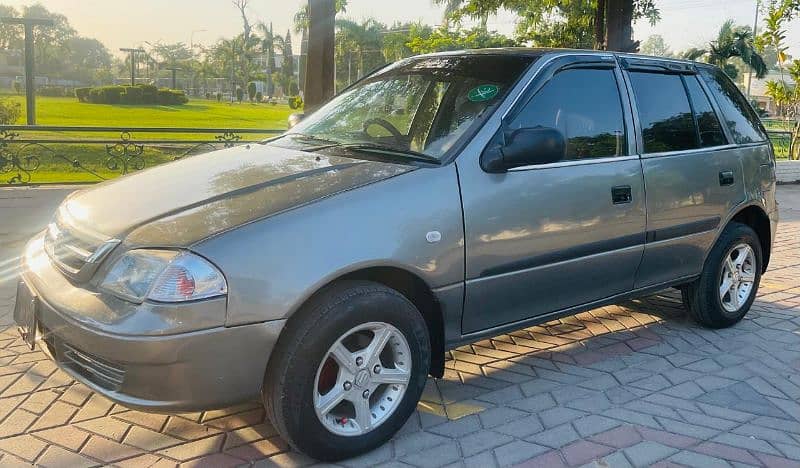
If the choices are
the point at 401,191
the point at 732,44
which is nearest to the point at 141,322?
the point at 401,191

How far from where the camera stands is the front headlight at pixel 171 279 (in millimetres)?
2508

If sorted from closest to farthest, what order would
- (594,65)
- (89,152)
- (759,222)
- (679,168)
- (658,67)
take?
(594,65) < (679,168) < (658,67) < (759,222) < (89,152)

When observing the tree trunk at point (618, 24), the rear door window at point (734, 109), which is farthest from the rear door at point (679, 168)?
the tree trunk at point (618, 24)

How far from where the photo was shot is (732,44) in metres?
37.2

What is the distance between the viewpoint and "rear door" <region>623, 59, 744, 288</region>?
414 centimetres

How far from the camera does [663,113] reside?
433 cm

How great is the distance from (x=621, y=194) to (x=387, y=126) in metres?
1.38

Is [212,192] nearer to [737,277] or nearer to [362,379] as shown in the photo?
[362,379]

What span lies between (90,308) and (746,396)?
134 inches

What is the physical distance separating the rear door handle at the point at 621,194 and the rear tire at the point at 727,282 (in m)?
1.20

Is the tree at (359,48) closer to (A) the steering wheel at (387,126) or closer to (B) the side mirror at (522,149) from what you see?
(A) the steering wheel at (387,126)

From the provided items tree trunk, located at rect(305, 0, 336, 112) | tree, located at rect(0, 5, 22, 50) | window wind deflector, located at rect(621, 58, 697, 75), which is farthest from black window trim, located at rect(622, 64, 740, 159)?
Result: tree, located at rect(0, 5, 22, 50)

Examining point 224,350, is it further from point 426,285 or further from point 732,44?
point 732,44

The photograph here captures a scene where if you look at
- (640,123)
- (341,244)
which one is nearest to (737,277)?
(640,123)
